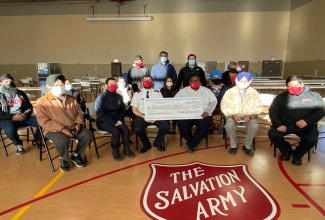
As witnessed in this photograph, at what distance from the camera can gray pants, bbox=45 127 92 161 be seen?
10.9 ft

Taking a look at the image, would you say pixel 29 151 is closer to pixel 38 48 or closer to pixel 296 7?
pixel 38 48

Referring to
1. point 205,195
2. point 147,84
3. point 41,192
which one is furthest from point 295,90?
point 41,192

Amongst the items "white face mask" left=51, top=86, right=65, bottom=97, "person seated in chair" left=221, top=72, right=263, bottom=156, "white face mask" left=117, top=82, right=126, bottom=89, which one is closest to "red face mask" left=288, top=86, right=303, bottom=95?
"person seated in chair" left=221, top=72, right=263, bottom=156

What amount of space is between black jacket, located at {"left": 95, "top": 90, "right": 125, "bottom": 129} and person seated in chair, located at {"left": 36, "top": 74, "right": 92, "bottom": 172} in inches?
15.6

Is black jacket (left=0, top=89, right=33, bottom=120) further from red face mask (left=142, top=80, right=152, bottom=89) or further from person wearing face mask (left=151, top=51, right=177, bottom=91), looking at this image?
person wearing face mask (left=151, top=51, right=177, bottom=91)

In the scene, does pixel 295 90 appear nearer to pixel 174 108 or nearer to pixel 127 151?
pixel 174 108

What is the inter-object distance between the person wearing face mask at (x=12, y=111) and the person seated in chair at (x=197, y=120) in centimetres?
266

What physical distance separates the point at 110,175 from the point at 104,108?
1209 mm

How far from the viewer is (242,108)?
13.1ft

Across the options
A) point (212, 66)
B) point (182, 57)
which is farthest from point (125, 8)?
point (212, 66)

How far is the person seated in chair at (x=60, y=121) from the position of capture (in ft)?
11.0

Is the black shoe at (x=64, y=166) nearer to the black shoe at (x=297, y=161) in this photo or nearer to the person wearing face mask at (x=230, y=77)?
the black shoe at (x=297, y=161)

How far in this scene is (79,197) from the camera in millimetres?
2727

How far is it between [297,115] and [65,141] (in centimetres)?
346
